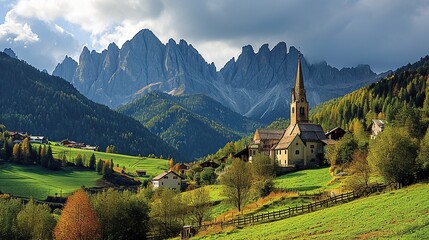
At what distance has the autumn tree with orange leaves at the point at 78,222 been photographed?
61.8 m

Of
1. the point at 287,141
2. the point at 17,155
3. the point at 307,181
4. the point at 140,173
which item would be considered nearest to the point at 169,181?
the point at 287,141

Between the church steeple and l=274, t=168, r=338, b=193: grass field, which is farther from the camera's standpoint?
the church steeple

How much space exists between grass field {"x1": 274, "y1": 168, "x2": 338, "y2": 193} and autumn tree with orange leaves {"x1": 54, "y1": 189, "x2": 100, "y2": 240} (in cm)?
3234

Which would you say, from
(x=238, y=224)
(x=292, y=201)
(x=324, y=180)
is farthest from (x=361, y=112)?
(x=238, y=224)

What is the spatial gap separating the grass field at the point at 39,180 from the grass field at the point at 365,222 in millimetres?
97283

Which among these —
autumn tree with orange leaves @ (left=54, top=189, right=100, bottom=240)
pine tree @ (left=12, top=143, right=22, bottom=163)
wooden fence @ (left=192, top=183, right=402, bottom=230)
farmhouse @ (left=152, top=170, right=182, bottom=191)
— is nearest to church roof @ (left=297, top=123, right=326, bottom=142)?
farmhouse @ (left=152, top=170, right=182, bottom=191)

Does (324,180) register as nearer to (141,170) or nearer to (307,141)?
(307,141)

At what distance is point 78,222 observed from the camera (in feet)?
204

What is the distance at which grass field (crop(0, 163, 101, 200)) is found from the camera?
134625mm

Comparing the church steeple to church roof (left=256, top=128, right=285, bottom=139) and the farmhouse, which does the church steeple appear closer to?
church roof (left=256, top=128, right=285, bottom=139)

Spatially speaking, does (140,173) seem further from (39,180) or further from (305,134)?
(305,134)

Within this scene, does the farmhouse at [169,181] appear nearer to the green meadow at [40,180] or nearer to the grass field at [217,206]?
the green meadow at [40,180]

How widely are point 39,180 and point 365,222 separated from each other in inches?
5149

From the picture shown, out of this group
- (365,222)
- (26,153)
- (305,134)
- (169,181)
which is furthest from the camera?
(26,153)
